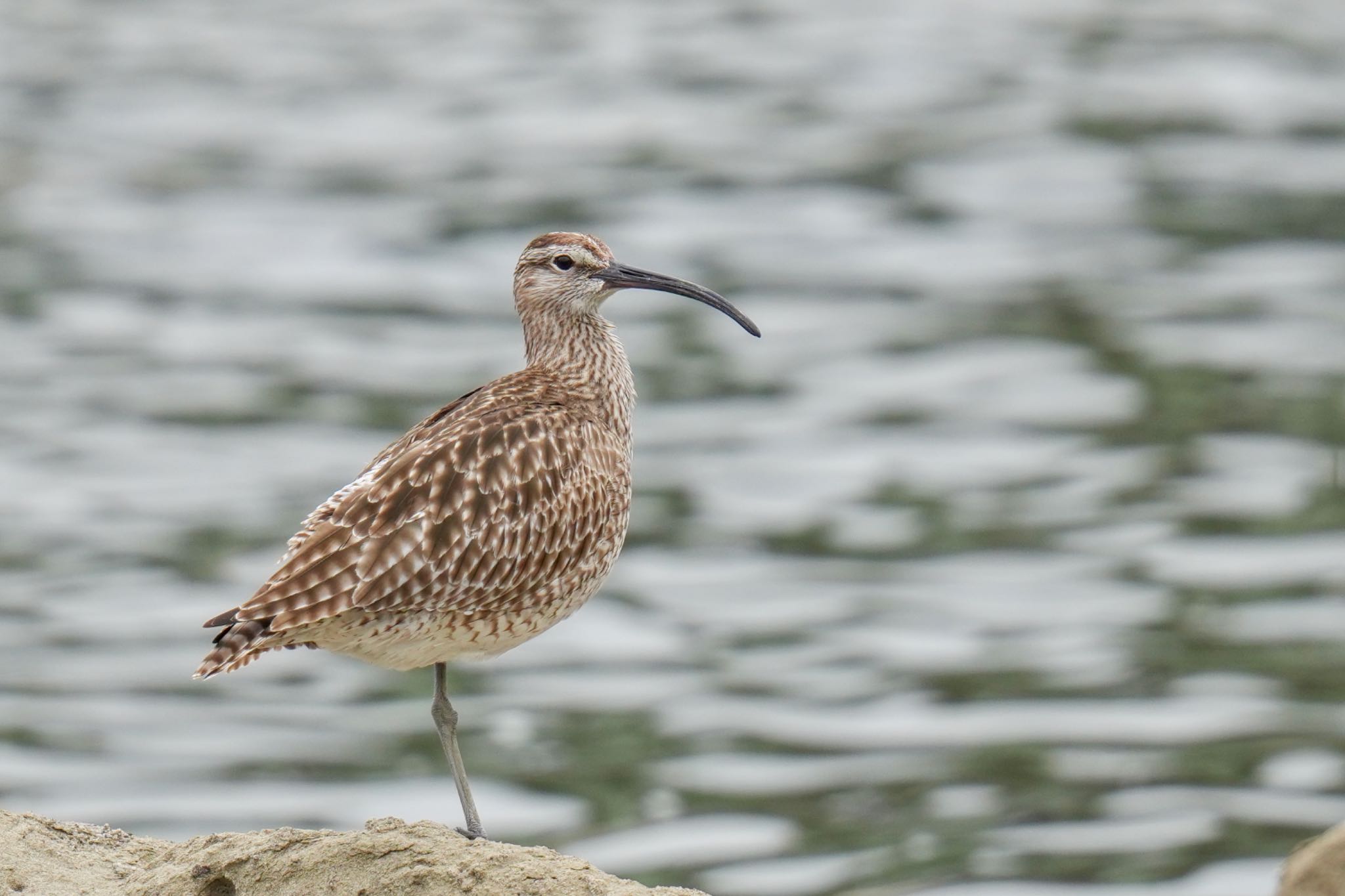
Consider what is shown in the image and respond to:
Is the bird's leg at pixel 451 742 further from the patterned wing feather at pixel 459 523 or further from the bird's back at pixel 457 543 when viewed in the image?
the patterned wing feather at pixel 459 523

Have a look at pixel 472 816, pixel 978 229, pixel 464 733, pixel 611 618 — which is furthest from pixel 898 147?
pixel 472 816

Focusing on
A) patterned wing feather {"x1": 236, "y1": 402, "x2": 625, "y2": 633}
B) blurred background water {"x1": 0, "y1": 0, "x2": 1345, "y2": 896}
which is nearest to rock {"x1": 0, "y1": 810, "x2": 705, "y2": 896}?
patterned wing feather {"x1": 236, "y1": 402, "x2": 625, "y2": 633}

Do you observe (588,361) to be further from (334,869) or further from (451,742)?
(334,869)

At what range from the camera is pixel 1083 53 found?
1485 inches

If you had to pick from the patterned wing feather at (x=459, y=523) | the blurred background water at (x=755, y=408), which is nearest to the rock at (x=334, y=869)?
the patterned wing feather at (x=459, y=523)

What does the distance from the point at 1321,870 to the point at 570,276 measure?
17.6ft

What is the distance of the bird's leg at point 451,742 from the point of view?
9.96 m

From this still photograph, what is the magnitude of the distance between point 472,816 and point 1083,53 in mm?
29618

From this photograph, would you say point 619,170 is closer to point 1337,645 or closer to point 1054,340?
point 1054,340

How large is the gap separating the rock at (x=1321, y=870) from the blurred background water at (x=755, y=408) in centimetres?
1095

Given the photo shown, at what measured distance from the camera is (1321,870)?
278 inches

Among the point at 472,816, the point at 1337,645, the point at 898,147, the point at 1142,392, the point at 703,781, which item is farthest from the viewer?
the point at 898,147

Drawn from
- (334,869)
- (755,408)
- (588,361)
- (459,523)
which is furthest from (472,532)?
(755,408)

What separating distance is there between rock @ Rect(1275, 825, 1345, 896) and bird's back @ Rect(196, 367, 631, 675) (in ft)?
12.4
